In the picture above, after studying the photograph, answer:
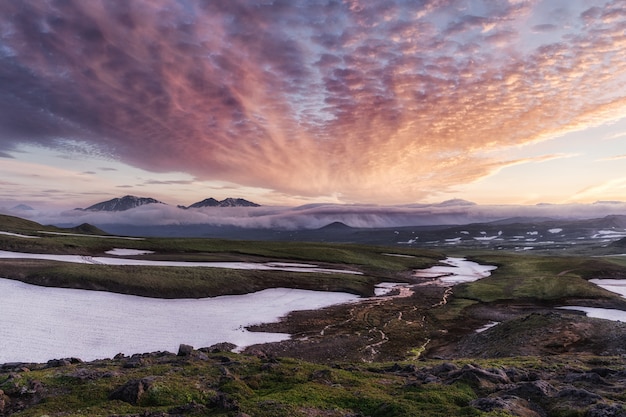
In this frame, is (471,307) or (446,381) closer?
(446,381)

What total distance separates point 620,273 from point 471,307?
65.3 m

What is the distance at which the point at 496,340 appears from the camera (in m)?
38.4

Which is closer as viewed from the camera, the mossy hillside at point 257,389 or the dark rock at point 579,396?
the mossy hillside at point 257,389

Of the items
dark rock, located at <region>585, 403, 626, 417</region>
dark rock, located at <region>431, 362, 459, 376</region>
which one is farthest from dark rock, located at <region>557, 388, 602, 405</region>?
dark rock, located at <region>431, 362, 459, 376</region>

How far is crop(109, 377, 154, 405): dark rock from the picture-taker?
16.2 meters

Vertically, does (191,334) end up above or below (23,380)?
below

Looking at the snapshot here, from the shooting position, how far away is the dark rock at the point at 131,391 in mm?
16188

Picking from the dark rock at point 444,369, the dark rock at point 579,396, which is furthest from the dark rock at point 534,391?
the dark rock at point 444,369

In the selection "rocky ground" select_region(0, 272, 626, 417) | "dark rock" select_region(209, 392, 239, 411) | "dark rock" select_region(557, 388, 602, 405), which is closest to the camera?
"dark rock" select_region(209, 392, 239, 411)

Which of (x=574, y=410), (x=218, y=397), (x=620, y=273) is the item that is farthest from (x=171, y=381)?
(x=620, y=273)

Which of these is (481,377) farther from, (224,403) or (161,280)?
(161,280)

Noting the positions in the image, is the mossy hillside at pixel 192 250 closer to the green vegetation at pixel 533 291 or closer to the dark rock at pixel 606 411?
the green vegetation at pixel 533 291

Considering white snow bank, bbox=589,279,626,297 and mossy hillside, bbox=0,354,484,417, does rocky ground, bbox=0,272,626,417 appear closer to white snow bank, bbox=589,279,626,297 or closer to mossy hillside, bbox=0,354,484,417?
mossy hillside, bbox=0,354,484,417

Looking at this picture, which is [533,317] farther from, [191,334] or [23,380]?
[23,380]
